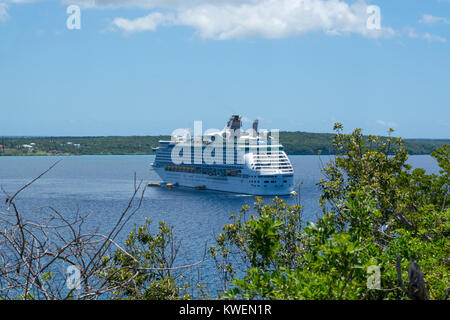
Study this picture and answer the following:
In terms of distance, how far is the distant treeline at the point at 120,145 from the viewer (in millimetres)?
144125

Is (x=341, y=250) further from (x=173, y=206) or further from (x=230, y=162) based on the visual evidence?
(x=230, y=162)

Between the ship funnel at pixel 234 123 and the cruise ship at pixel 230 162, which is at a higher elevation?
the ship funnel at pixel 234 123

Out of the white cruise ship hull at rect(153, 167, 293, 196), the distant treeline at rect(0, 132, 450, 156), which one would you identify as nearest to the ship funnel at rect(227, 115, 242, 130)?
the white cruise ship hull at rect(153, 167, 293, 196)

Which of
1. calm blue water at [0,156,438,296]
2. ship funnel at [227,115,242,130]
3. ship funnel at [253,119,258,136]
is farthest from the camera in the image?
ship funnel at [227,115,242,130]

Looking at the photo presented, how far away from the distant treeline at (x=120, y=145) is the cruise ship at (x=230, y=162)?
65.8m

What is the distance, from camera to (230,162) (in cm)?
6334

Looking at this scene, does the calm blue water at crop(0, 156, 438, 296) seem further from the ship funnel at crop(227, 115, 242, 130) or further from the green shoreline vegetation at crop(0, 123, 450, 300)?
the green shoreline vegetation at crop(0, 123, 450, 300)

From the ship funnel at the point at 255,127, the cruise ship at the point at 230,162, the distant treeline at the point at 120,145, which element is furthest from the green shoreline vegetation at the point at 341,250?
the distant treeline at the point at 120,145

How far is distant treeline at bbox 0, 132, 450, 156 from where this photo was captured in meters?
144

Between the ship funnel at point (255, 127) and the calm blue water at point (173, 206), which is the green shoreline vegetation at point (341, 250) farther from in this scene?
the ship funnel at point (255, 127)

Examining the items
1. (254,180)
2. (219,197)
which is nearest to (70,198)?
(219,197)

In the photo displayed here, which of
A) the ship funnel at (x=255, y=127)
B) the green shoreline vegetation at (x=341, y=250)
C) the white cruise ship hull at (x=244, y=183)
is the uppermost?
the ship funnel at (x=255, y=127)

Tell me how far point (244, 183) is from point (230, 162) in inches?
153
